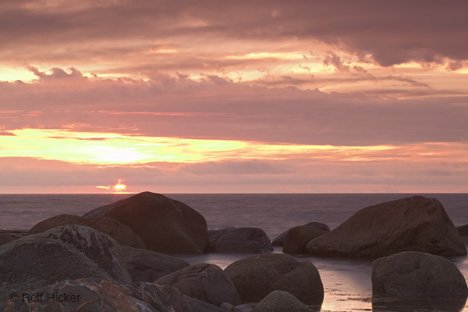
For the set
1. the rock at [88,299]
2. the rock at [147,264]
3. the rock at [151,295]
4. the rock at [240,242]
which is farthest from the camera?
the rock at [240,242]

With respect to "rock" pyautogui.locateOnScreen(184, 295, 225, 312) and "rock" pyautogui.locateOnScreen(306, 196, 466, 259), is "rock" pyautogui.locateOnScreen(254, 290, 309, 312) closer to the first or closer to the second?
"rock" pyautogui.locateOnScreen(184, 295, 225, 312)

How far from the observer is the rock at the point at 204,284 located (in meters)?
16.7

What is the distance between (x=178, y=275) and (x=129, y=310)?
10.5 m

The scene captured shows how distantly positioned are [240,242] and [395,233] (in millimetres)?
7691

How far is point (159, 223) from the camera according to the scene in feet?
109

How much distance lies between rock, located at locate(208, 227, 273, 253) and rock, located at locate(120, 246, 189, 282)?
46.7 ft

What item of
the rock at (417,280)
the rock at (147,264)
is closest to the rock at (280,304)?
the rock at (417,280)

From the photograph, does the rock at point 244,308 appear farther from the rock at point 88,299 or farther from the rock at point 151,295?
the rock at point 88,299

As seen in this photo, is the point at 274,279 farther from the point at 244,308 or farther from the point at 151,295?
Answer: the point at 151,295

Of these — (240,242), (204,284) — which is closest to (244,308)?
(204,284)

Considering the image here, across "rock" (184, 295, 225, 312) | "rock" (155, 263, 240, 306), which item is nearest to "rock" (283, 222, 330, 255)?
"rock" (155, 263, 240, 306)

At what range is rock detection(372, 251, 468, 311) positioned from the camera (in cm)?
1927

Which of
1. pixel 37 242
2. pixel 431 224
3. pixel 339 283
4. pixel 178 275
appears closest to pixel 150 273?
pixel 178 275

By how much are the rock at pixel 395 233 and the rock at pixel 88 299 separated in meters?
24.3
